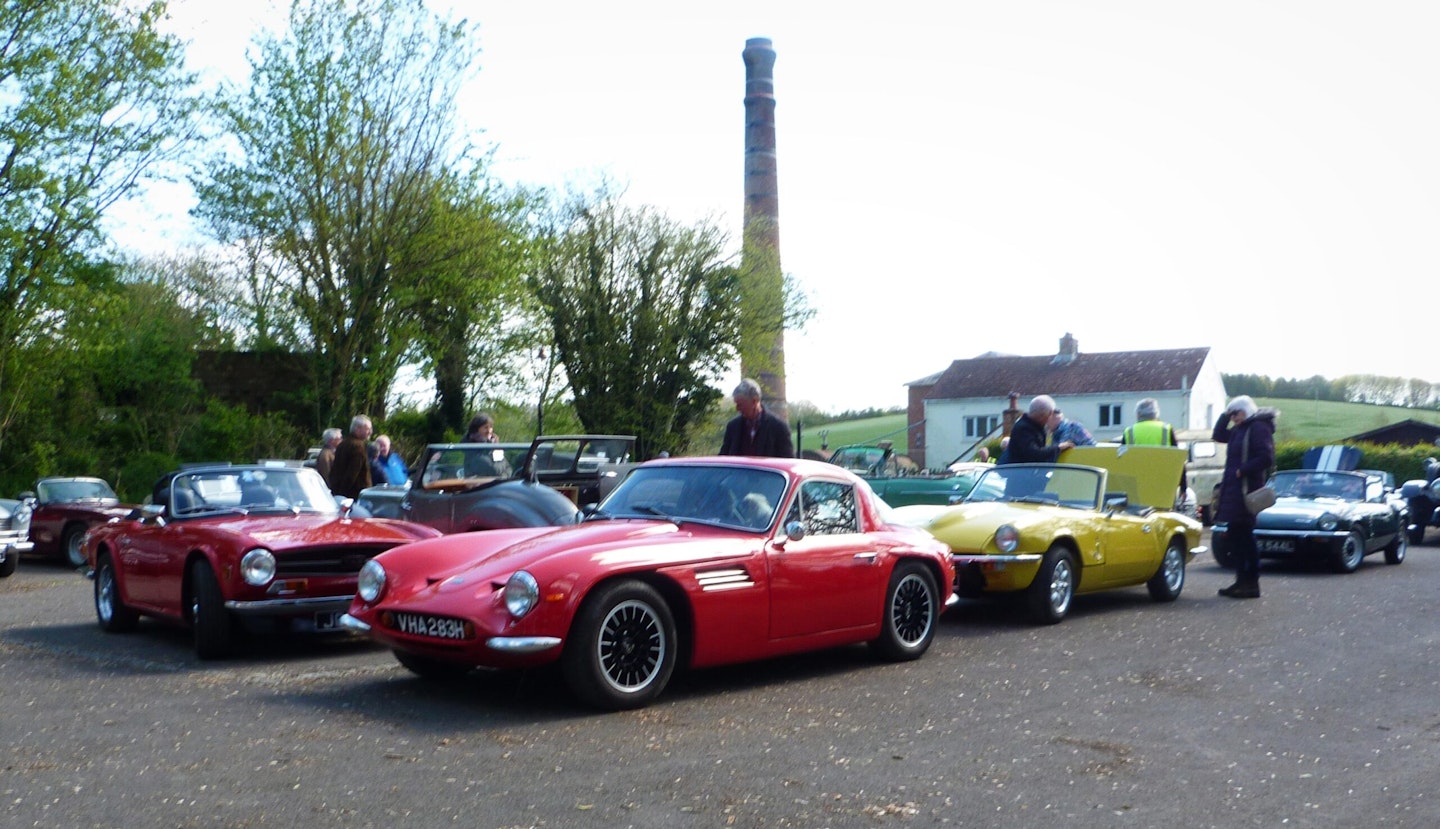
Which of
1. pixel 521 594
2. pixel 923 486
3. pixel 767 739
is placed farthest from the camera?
pixel 923 486

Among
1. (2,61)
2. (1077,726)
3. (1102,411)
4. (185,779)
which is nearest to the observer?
(185,779)

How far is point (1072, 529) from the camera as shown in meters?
11.1

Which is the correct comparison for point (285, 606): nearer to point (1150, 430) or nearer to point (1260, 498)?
point (1260, 498)

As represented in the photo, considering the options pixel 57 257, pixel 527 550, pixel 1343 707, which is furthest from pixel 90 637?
pixel 57 257

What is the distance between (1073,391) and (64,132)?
2176 inches

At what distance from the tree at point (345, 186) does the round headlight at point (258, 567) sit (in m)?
23.1

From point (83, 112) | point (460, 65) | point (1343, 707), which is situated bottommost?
point (1343, 707)

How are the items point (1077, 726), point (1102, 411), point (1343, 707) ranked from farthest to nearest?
point (1102, 411), point (1343, 707), point (1077, 726)

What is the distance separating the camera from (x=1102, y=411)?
70562 mm

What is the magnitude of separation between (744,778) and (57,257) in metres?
26.0

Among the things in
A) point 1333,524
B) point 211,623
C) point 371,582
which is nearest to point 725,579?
point 371,582

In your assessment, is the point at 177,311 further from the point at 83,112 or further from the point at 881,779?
the point at 881,779

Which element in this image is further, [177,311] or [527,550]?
[177,311]

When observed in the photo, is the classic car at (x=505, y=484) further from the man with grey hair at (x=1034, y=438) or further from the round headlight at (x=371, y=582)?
the man with grey hair at (x=1034, y=438)
